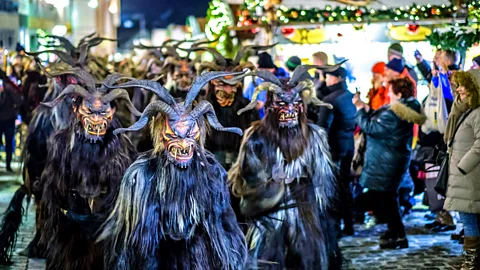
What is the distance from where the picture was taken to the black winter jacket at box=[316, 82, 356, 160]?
12.7 metres

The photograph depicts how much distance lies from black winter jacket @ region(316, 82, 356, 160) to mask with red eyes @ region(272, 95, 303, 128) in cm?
312

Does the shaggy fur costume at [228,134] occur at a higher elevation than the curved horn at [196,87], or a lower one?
lower

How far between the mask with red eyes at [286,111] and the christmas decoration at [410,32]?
26.8ft

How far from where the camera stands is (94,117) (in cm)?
904

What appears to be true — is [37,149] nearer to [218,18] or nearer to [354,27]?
[354,27]

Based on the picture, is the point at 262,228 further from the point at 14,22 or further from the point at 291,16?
the point at 14,22

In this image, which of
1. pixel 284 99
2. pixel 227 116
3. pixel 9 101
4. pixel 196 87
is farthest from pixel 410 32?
pixel 196 87

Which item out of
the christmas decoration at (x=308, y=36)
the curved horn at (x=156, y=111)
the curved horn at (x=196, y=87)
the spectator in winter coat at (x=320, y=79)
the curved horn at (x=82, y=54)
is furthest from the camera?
the christmas decoration at (x=308, y=36)

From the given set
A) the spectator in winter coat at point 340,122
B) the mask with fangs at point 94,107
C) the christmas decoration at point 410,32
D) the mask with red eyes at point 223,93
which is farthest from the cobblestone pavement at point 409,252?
the christmas decoration at point 410,32

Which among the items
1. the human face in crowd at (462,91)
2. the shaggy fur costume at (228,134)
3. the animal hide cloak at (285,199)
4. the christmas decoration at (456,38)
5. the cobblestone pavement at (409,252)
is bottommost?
the cobblestone pavement at (409,252)

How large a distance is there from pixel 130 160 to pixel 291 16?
32.1 ft

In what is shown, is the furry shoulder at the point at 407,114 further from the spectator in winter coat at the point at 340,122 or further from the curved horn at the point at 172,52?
the curved horn at the point at 172,52

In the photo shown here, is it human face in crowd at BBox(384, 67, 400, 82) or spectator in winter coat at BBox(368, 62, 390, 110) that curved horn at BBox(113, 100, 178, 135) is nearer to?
human face in crowd at BBox(384, 67, 400, 82)

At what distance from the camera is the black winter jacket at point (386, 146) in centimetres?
1209
